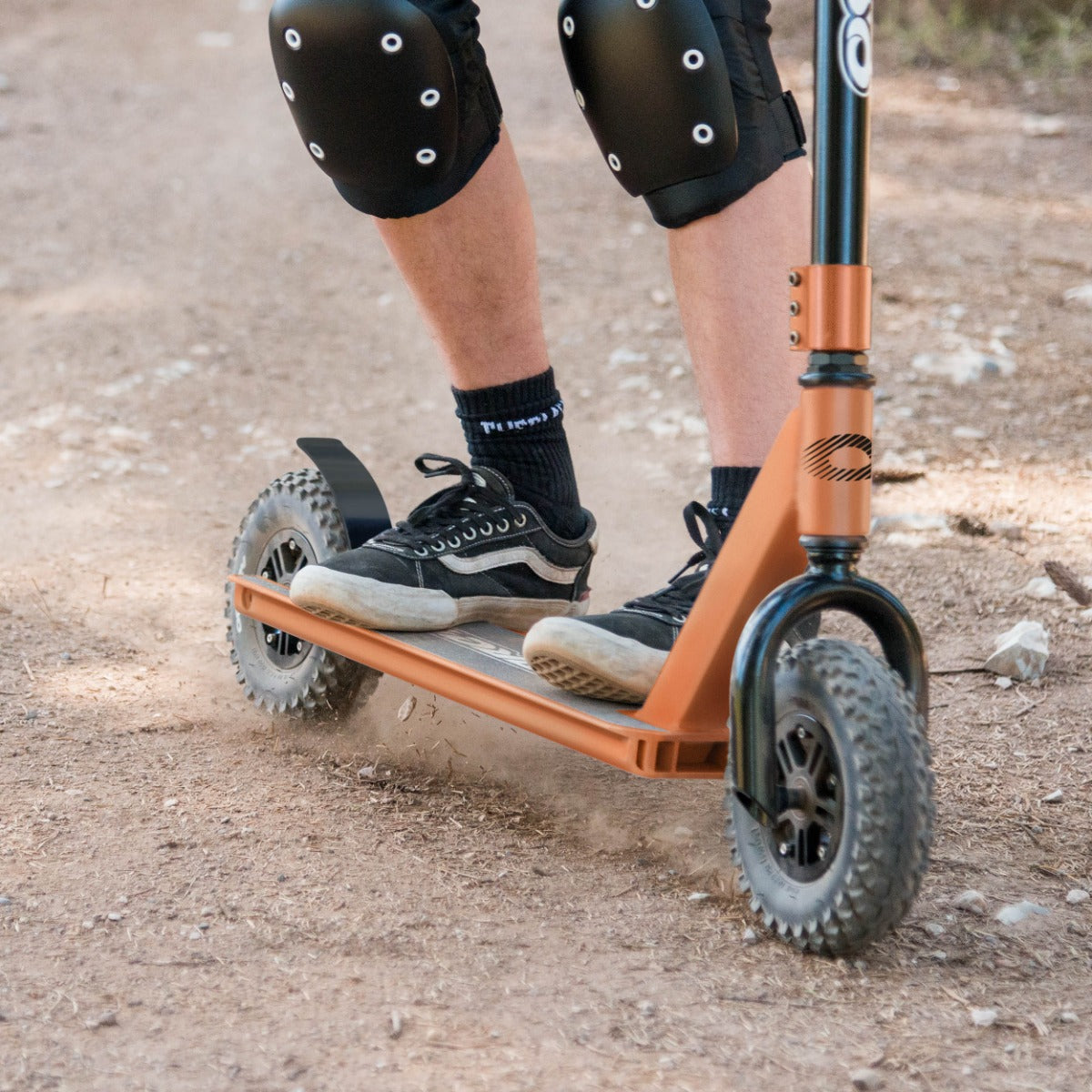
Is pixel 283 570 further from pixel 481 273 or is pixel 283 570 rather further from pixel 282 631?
pixel 481 273

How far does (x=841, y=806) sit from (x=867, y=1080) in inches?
8.1

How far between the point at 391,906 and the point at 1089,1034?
602 millimetres

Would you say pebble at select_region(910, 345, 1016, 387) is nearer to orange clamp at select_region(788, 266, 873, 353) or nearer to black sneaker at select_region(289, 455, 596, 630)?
black sneaker at select_region(289, 455, 596, 630)

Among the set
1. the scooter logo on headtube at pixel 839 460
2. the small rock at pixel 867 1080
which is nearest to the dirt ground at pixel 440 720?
the small rock at pixel 867 1080

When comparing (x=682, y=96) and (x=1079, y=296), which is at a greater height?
(x=682, y=96)

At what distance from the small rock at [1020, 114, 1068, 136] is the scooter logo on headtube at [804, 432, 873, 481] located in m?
4.31

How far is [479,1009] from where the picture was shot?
Result: 3.46 feet

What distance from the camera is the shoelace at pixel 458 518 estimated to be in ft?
5.31

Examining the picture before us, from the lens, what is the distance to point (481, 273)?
5.39 ft

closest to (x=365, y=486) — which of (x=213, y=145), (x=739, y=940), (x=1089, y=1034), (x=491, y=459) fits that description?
(x=491, y=459)

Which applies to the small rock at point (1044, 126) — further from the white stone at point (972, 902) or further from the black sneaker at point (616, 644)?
the white stone at point (972, 902)

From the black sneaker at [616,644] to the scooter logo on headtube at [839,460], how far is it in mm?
298

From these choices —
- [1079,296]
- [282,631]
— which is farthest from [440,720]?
[1079,296]

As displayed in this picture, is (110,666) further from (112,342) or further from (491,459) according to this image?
(112,342)
